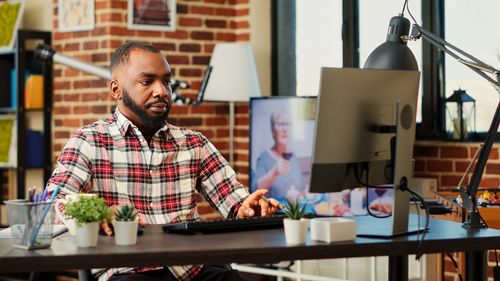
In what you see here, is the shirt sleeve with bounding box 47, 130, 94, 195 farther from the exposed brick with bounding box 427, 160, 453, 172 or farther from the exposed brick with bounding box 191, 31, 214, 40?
the exposed brick with bounding box 191, 31, 214, 40

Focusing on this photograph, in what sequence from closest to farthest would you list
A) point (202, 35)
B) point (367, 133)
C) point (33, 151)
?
point (367, 133)
point (202, 35)
point (33, 151)

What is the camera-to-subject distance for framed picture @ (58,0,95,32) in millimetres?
5338

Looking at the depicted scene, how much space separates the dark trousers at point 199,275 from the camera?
104 inches

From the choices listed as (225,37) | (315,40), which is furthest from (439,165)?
(225,37)

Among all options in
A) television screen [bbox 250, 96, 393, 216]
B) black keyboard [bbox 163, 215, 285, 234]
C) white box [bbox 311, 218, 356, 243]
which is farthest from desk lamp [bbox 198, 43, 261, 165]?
white box [bbox 311, 218, 356, 243]

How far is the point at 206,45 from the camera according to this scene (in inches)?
221

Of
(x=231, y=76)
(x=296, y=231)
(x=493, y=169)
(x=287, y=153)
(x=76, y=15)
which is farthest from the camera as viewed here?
(x=76, y=15)

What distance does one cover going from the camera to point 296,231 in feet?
7.99

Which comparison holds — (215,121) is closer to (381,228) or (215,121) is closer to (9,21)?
(9,21)

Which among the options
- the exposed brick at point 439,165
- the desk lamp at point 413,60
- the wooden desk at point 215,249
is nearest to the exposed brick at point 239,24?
the exposed brick at point 439,165

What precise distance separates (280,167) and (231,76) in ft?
2.17

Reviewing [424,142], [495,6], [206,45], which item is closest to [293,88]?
[206,45]

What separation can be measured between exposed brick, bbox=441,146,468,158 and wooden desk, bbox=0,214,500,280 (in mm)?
1769

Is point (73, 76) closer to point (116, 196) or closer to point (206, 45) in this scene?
point (206, 45)
